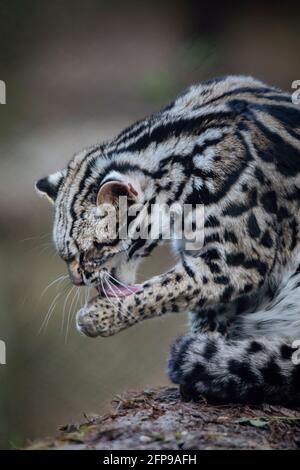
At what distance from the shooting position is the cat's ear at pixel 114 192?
10.7 ft

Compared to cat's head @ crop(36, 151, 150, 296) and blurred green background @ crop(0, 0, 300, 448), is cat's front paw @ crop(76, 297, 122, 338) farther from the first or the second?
blurred green background @ crop(0, 0, 300, 448)

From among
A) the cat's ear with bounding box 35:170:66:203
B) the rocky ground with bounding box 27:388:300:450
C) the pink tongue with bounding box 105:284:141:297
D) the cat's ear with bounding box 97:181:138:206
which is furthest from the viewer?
the cat's ear with bounding box 35:170:66:203

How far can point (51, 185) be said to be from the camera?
3.66 m

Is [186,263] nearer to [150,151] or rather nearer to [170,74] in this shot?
[150,151]

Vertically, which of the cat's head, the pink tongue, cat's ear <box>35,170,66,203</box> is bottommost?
the pink tongue

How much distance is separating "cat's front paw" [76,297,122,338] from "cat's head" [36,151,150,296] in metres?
0.07

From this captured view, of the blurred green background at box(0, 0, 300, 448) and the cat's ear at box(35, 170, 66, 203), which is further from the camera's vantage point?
the blurred green background at box(0, 0, 300, 448)

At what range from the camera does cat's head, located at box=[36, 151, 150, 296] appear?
3.33 meters

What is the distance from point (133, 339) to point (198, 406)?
246 centimetres

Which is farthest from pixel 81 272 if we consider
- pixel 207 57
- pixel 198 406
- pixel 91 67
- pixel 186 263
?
pixel 91 67

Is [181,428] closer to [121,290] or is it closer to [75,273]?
[121,290]

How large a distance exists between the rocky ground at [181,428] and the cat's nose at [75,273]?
0.56 metres

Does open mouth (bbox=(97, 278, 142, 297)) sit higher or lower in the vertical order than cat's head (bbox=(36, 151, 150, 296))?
lower

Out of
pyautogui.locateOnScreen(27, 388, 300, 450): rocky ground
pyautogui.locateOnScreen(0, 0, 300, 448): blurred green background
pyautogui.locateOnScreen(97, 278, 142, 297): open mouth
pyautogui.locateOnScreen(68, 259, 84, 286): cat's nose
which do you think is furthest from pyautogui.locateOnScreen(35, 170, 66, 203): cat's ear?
pyautogui.locateOnScreen(0, 0, 300, 448): blurred green background
